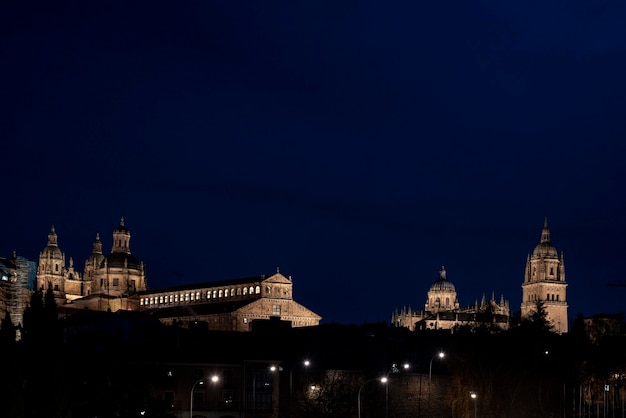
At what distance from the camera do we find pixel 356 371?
89188 mm

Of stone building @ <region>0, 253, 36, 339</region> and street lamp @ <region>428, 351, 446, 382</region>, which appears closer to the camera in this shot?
street lamp @ <region>428, 351, 446, 382</region>

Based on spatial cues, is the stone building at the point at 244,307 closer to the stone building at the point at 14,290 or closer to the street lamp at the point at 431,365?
the stone building at the point at 14,290

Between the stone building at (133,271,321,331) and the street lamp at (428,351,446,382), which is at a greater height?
the stone building at (133,271,321,331)

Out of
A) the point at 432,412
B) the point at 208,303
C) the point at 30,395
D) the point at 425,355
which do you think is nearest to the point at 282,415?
the point at 432,412

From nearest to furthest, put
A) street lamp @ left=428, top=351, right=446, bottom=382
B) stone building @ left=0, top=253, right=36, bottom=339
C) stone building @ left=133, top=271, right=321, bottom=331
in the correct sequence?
street lamp @ left=428, top=351, right=446, bottom=382 < stone building @ left=0, top=253, right=36, bottom=339 < stone building @ left=133, top=271, right=321, bottom=331

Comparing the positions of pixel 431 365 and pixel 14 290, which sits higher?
pixel 14 290

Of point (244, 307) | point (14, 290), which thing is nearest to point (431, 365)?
point (14, 290)

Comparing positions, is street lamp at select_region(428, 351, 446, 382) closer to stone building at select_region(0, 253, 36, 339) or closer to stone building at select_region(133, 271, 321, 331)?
stone building at select_region(0, 253, 36, 339)

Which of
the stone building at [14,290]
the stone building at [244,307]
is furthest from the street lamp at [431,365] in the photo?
the stone building at [244,307]

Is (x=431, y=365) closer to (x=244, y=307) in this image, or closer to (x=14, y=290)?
(x=14, y=290)

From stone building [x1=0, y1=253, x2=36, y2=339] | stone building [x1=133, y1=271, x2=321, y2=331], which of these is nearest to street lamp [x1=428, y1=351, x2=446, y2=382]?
stone building [x1=0, y1=253, x2=36, y2=339]

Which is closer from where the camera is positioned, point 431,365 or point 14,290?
point 431,365

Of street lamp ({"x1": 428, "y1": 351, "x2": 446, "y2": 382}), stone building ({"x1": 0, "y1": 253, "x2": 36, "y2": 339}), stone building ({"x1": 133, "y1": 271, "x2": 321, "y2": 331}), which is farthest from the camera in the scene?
stone building ({"x1": 133, "y1": 271, "x2": 321, "y2": 331})

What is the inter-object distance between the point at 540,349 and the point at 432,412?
2288cm
